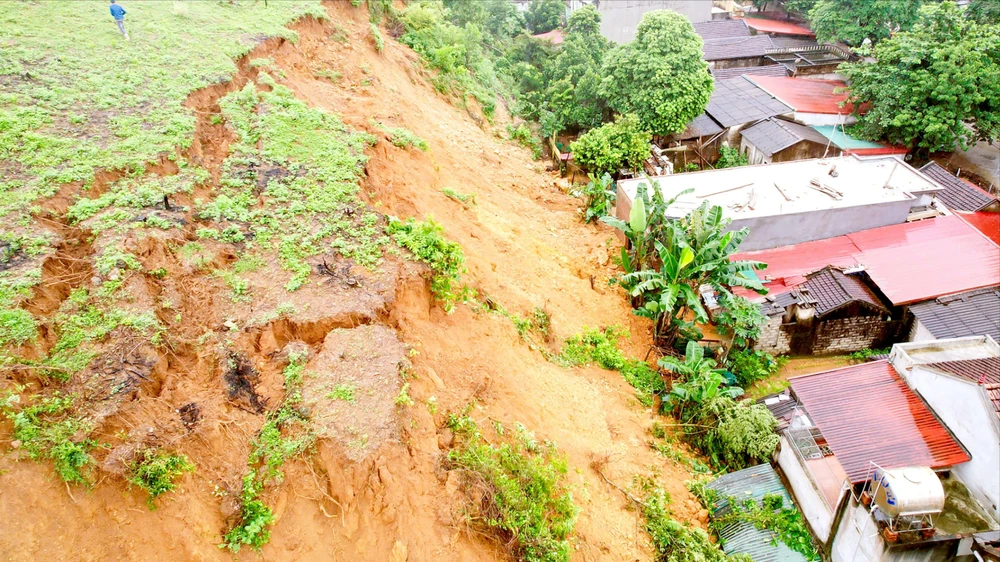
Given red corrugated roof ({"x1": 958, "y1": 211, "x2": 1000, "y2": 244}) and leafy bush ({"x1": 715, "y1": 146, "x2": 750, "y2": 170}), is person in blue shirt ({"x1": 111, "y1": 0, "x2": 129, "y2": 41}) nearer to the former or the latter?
leafy bush ({"x1": 715, "y1": 146, "x2": 750, "y2": 170})

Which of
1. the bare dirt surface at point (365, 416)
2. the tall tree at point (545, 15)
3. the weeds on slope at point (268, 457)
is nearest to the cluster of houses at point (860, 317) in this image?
the bare dirt surface at point (365, 416)

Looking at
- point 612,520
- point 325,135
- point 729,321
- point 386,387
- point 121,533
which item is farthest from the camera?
point 729,321

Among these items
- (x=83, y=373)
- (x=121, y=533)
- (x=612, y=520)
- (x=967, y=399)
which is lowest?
(x=612, y=520)

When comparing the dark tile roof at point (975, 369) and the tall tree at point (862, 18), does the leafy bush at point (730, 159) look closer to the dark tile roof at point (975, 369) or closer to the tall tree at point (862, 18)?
the tall tree at point (862, 18)

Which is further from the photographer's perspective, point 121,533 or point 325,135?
point 325,135

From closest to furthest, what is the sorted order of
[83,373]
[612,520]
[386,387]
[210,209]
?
[83,373], [386,387], [612,520], [210,209]

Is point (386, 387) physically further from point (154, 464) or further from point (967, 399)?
point (967, 399)

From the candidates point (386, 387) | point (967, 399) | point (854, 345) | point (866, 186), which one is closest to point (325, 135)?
point (386, 387)
